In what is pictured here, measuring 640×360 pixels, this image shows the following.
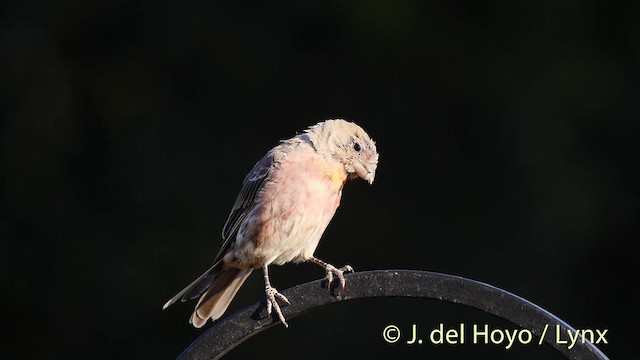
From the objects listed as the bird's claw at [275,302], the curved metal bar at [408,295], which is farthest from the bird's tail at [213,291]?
the curved metal bar at [408,295]

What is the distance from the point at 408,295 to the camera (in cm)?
207

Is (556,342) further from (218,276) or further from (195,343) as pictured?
(218,276)

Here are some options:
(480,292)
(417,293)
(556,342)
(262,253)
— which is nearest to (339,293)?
(417,293)

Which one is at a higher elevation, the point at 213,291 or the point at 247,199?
the point at 247,199

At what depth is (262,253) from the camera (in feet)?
10.00

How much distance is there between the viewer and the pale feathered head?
122 inches

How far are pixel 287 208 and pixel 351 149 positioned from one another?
0.29 meters

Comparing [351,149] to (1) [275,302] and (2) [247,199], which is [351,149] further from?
(1) [275,302]

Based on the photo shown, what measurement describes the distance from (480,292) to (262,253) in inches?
45.2

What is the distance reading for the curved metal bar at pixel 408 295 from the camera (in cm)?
200

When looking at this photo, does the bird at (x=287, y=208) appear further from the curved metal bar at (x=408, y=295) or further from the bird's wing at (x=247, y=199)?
the curved metal bar at (x=408, y=295)

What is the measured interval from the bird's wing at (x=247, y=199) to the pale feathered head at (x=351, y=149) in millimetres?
192

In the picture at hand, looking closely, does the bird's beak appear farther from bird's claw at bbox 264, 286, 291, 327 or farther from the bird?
bird's claw at bbox 264, 286, 291, 327

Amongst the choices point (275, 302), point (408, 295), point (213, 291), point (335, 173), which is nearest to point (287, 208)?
point (335, 173)
